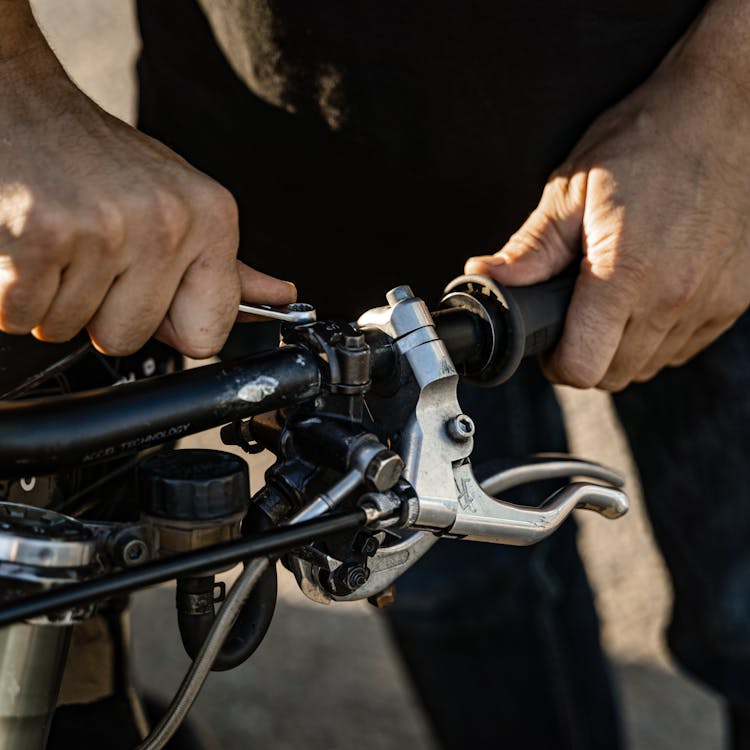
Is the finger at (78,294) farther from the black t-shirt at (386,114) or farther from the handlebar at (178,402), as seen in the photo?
the black t-shirt at (386,114)

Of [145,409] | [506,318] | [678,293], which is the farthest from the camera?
[678,293]

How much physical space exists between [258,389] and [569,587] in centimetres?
114

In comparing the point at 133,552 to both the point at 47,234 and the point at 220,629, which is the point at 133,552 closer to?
the point at 220,629

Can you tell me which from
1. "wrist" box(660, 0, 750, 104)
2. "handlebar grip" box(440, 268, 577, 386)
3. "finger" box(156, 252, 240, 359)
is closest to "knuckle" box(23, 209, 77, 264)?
"finger" box(156, 252, 240, 359)

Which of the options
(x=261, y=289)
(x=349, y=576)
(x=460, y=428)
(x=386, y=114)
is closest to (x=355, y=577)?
(x=349, y=576)

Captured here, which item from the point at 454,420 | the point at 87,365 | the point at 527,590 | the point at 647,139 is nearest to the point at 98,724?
the point at 87,365

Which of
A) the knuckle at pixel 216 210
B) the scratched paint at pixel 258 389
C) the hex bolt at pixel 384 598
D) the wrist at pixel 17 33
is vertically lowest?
the hex bolt at pixel 384 598

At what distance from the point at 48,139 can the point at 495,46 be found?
497mm

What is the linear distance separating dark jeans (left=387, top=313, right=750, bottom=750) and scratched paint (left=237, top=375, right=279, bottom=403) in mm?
778

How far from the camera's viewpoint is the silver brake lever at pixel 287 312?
812mm

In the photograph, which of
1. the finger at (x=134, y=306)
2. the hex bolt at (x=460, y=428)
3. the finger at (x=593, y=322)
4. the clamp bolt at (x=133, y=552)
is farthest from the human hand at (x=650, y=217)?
the clamp bolt at (x=133, y=552)

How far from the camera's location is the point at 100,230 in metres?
0.72

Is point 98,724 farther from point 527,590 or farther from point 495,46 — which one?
point 527,590

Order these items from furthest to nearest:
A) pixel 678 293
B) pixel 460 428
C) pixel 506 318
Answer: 1. pixel 678 293
2. pixel 506 318
3. pixel 460 428
